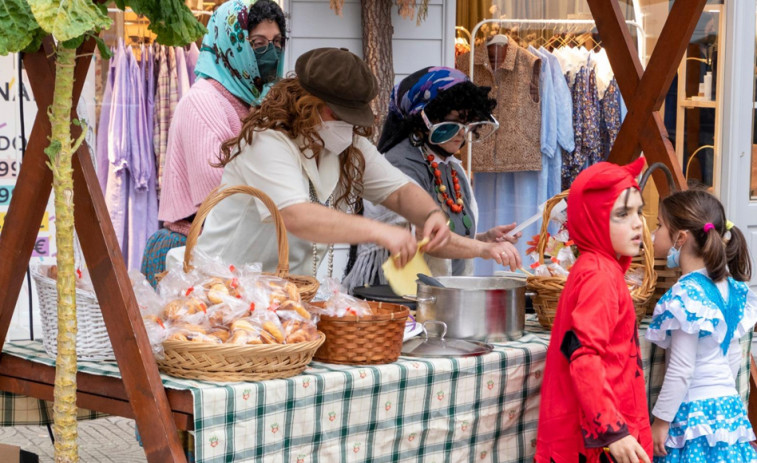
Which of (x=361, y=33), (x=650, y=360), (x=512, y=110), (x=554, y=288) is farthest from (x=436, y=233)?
(x=512, y=110)

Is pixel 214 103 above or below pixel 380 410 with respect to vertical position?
above

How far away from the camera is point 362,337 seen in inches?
95.7

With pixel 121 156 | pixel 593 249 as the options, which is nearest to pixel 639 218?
pixel 593 249

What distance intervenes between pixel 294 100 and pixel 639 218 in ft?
3.47

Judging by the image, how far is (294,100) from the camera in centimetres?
286

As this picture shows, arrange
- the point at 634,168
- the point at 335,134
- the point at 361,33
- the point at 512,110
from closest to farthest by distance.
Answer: the point at 634,168 → the point at 335,134 → the point at 361,33 → the point at 512,110

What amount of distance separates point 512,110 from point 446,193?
222 centimetres

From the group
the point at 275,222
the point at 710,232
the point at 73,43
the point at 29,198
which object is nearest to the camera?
the point at 73,43

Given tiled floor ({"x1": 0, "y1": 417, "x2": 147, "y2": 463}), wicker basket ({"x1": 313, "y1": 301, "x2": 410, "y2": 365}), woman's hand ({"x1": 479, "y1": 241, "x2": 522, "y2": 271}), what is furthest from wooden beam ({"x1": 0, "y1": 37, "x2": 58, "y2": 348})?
tiled floor ({"x1": 0, "y1": 417, "x2": 147, "y2": 463})

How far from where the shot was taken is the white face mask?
9.39ft

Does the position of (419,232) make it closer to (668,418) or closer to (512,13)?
(668,418)

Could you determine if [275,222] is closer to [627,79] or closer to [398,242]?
[398,242]

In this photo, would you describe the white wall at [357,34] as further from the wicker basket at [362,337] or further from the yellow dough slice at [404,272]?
the wicker basket at [362,337]

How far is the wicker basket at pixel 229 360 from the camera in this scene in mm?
2182
